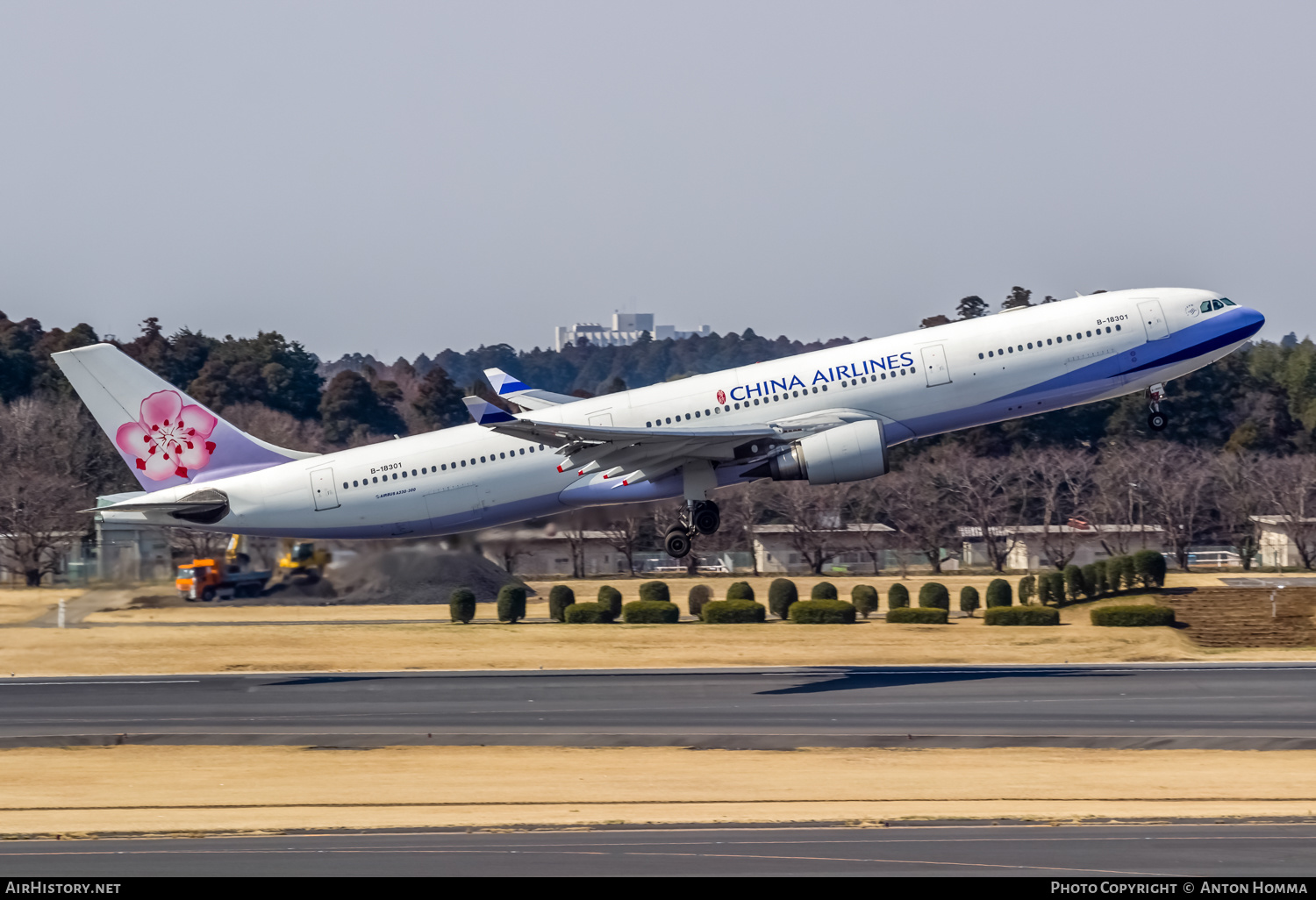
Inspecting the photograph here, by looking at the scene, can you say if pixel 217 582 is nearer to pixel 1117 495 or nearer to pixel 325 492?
pixel 325 492

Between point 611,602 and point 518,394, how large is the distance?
1671 cm

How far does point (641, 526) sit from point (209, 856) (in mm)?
61423

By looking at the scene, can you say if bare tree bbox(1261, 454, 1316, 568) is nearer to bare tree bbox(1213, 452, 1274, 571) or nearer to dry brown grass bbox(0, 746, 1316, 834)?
bare tree bbox(1213, 452, 1274, 571)

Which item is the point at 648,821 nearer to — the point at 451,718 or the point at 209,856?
the point at 209,856

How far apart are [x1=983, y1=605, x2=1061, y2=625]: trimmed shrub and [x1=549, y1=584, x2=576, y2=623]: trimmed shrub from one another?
17.4 m

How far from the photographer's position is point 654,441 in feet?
128

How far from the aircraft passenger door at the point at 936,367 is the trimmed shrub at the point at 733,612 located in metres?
20.7

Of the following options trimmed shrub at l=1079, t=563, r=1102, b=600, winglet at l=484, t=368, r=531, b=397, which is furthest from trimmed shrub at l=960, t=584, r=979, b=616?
winglet at l=484, t=368, r=531, b=397

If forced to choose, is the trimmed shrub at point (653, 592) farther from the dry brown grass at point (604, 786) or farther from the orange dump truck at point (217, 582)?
the dry brown grass at point (604, 786)

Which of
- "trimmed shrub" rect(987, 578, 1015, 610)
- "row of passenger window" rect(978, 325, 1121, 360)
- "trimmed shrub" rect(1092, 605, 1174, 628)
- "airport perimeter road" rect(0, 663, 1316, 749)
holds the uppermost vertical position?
"row of passenger window" rect(978, 325, 1121, 360)

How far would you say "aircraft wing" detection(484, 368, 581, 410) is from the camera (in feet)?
145

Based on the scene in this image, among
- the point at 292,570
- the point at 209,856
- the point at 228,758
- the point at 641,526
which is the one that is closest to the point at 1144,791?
the point at 209,856

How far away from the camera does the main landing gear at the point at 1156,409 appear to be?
41125 mm

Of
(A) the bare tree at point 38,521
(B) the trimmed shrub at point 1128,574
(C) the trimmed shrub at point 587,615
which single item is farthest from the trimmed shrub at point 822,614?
(A) the bare tree at point 38,521
